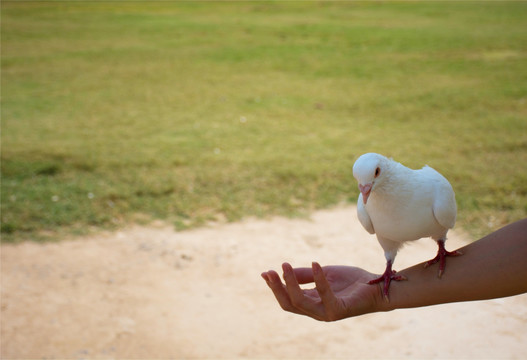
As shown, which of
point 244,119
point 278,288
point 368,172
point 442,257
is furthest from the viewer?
Result: point 244,119

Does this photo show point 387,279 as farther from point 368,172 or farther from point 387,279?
point 368,172

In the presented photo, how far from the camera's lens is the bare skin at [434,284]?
1809 mm

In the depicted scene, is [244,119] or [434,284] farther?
[244,119]

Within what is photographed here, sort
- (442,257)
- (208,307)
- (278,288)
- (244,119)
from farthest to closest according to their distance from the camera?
(244,119) < (208,307) < (442,257) < (278,288)

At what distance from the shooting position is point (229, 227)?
458cm

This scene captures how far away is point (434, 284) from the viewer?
1.98m

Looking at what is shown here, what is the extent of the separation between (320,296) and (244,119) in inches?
238

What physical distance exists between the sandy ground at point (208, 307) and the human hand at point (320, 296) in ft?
3.81

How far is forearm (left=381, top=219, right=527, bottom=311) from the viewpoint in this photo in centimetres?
180

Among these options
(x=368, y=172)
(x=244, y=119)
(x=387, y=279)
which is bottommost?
(x=244, y=119)

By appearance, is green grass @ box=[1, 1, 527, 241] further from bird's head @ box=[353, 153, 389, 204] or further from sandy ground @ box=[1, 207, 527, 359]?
bird's head @ box=[353, 153, 389, 204]

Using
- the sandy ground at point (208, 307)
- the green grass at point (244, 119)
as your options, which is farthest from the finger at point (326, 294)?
the green grass at point (244, 119)

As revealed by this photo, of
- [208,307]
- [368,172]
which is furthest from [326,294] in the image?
[208,307]

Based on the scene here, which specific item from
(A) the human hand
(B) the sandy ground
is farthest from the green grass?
(A) the human hand
